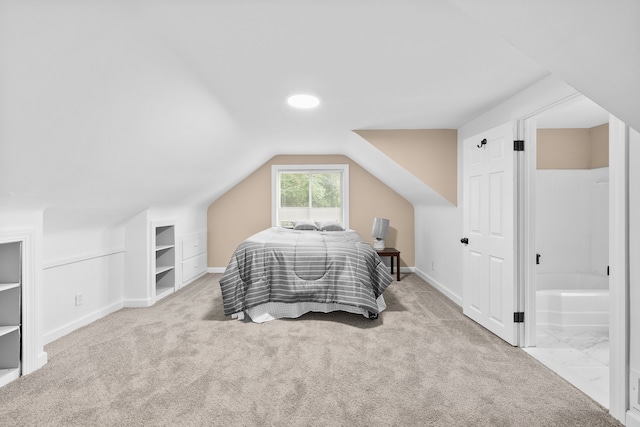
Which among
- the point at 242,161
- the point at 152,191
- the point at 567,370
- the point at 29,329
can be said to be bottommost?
the point at 567,370

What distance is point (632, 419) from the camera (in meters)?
1.58

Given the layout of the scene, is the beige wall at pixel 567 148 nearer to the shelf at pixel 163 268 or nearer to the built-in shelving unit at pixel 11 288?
the shelf at pixel 163 268

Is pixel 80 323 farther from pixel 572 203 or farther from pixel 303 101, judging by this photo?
pixel 572 203

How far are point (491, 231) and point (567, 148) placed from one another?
1976 millimetres

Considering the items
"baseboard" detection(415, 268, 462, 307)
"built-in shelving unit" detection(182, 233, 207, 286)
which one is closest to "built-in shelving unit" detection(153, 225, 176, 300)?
"built-in shelving unit" detection(182, 233, 207, 286)

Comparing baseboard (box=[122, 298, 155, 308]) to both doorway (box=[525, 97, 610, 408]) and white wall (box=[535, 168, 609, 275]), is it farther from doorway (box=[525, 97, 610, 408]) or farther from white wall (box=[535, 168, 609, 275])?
white wall (box=[535, 168, 609, 275])

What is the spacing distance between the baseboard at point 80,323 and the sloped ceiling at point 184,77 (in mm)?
853

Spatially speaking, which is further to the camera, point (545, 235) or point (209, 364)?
point (545, 235)

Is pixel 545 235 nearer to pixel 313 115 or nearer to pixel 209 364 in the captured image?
pixel 313 115

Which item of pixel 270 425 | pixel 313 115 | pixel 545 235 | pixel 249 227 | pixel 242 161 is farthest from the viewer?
pixel 249 227

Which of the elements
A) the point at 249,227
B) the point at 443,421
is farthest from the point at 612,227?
the point at 249,227

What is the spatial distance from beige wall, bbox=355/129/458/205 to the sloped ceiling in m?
0.52

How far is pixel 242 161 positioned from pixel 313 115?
5.40 ft

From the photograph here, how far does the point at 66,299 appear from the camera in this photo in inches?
109
